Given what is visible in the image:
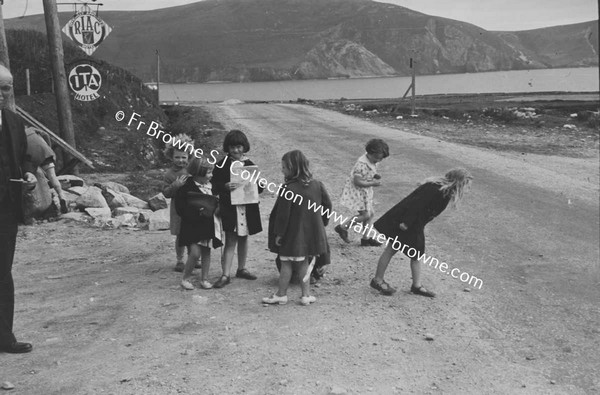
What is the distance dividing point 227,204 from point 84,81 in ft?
21.7

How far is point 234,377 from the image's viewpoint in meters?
4.55

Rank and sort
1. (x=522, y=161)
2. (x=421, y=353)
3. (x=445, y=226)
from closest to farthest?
(x=421, y=353) → (x=445, y=226) → (x=522, y=161)

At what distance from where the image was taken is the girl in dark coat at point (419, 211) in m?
6.19

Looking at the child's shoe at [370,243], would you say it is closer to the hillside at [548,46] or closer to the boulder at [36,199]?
the boulder at [36,199]

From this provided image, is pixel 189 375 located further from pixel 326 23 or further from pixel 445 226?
pixel 326 23

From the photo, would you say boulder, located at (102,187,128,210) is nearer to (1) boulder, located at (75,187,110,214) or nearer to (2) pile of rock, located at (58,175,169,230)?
(2) pile of rock, located at (58,175,169,230)

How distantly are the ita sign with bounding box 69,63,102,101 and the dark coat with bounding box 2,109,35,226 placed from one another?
7.19 metres

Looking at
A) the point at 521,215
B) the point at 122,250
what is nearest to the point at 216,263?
the point at 122,250

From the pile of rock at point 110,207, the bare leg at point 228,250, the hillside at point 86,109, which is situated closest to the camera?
the bare leg at point 228,250

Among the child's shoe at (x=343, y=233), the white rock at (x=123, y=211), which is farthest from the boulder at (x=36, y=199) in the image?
the white rock at (x=123, y=211)

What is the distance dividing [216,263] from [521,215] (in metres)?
5.22

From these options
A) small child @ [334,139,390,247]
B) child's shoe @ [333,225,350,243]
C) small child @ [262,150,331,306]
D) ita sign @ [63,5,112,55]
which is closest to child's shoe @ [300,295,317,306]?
small child @ [262,150,331,306]

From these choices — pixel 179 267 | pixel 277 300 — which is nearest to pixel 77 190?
pixel 179 267

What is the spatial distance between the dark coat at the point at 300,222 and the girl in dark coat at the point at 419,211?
2.50 ft
